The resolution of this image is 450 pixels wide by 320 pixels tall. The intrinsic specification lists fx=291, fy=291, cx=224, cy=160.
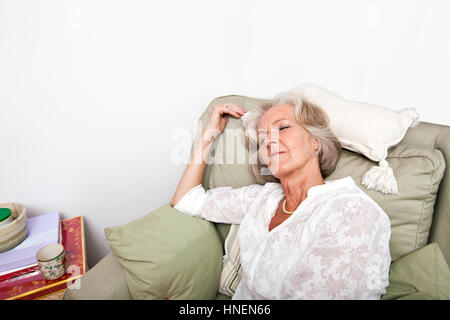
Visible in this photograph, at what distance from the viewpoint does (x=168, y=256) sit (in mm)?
998

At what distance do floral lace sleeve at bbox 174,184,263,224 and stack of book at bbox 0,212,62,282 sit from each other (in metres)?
0.55

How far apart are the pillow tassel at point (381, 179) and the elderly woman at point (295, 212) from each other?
6cm

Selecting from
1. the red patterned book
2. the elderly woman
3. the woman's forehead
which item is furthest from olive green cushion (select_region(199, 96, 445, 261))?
the red patterned book

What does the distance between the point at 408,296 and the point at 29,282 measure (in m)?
1.27

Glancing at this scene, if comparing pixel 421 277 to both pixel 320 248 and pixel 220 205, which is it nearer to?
pixel 320 248

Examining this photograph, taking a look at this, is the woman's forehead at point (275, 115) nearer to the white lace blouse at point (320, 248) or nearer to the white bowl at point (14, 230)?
the white lace blouse at point (320, 248)

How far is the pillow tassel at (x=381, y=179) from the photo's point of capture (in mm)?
956

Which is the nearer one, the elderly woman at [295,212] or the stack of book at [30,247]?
the elderly woman at [295,212]

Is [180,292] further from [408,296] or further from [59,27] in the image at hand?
[59,27]

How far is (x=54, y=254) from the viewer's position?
107 cm

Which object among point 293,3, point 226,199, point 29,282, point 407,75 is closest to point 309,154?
point 226,199

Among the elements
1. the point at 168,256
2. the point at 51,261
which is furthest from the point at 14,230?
the point at 168,256

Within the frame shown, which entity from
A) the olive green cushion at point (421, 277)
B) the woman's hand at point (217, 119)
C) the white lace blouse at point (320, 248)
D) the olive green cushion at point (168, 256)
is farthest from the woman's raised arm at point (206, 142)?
the olive green cushion at point (421, 277)

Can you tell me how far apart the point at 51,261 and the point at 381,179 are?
3.88ft
